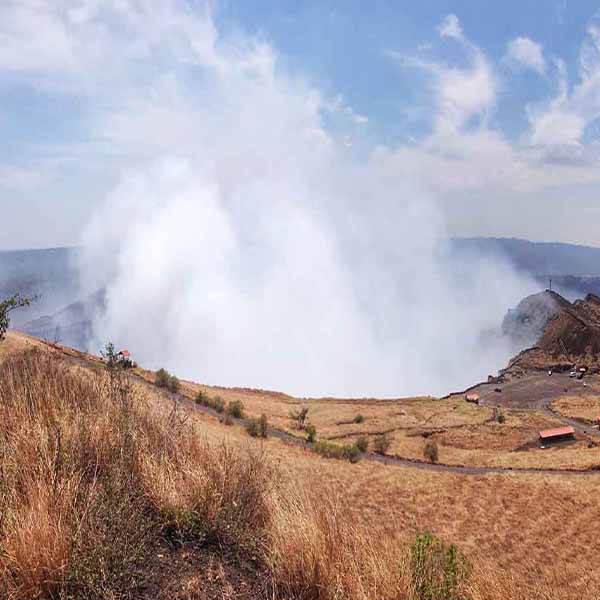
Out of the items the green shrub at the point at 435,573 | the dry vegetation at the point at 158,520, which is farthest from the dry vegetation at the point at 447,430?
the green shrub at the point at 435,573

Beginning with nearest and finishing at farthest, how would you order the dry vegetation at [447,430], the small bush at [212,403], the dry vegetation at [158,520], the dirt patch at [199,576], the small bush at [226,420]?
the dry vegetation at [158,520]
the dirt patch at [199,576]
the dry vegetation at [447,430]
the small bush at [226,420]
the small bush at [212,403]

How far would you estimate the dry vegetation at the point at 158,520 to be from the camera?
3.50 m

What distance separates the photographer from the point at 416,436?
48.8 meters

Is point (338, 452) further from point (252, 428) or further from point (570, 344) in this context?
point (570, 344)

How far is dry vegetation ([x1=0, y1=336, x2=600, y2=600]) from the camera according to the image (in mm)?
3500

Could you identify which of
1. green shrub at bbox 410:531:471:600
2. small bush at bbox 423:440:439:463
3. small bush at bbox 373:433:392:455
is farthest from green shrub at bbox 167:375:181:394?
green shrub at bbox 410:531:471:600

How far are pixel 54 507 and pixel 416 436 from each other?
48.3 meters

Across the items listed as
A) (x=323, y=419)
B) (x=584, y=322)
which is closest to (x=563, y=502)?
(x=323, y=419)

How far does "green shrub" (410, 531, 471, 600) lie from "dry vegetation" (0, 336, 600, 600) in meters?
0.04

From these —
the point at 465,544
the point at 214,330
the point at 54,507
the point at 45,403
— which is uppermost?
the point at 214,330

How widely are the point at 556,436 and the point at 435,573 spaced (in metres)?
48.1

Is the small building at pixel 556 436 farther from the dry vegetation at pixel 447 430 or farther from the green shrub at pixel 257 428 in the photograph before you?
the green shrub at pixel 257 428

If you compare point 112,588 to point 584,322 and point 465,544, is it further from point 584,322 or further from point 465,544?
point 584,322

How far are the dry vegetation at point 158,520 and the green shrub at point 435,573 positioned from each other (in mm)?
36
